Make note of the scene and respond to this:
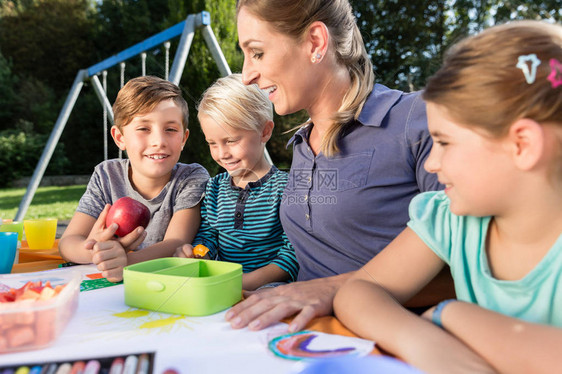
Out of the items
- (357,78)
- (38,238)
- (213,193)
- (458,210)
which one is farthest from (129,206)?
(458,210)

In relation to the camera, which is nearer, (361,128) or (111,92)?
(361,128)

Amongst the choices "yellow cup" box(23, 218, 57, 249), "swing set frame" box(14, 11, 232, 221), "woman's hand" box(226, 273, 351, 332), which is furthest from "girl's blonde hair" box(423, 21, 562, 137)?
"swing set frame" box(14, 11, 232, 221)

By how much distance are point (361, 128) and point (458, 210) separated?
556 mm

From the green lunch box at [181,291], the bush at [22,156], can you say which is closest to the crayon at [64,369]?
the green lunch box at [181,291]

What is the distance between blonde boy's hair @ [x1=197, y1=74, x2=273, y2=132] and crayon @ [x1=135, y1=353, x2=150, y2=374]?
42.6 inches

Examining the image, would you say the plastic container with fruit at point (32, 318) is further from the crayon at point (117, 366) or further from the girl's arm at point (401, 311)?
the girl's arm at point (401, 311)

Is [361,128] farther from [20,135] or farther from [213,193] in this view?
[20,135]

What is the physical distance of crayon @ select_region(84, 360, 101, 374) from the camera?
2.22ft

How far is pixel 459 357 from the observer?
668 millimetres

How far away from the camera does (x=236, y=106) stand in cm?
172

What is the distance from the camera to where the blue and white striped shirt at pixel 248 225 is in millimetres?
1702

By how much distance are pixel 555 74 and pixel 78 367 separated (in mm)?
867

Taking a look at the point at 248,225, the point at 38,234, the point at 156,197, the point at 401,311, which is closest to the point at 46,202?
the point at 38,234

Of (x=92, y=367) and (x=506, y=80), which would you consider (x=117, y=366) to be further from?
(x=506, y=80)
